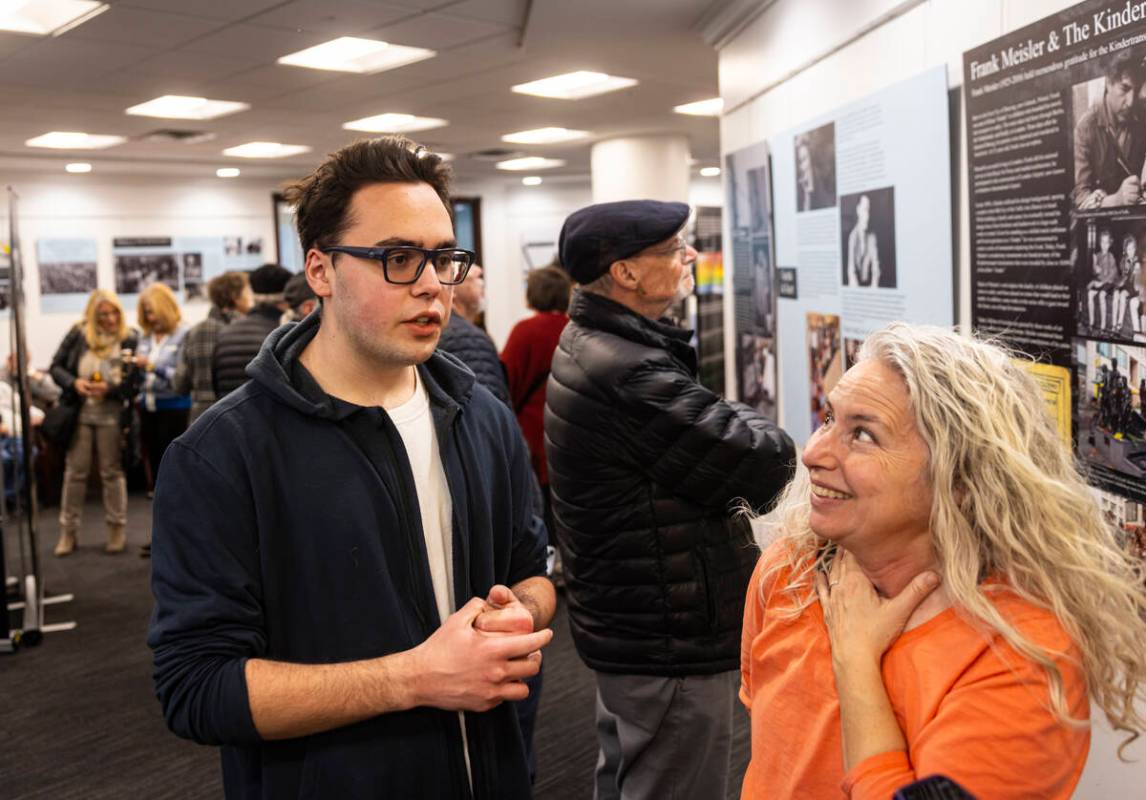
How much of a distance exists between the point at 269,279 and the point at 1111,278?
13.8 feet

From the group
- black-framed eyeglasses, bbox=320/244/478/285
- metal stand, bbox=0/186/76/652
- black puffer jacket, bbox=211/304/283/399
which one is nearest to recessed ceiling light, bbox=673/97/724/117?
black puffer jacket, bbox=211/304/283/399

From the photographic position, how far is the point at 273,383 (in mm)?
1520

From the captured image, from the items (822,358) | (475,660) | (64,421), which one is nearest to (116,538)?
(64,421)

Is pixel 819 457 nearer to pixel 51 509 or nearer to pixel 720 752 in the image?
pixel 720 752

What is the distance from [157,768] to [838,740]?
318 centimetres

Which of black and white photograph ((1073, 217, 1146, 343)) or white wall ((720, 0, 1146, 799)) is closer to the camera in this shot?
black and white photograph ((1073, 217, 1146, 343))

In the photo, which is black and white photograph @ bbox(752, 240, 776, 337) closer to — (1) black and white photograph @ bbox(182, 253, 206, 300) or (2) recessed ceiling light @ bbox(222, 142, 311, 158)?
(2) recessed ceiling light @ bbox(222, 142, 311, 158)

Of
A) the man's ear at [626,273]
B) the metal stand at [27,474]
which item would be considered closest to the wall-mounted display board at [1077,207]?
the man's ear at [626,273]

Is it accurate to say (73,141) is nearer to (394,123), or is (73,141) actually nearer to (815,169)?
(394,123)

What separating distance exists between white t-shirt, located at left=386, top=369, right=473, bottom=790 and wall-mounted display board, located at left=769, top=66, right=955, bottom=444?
1585 millimetres

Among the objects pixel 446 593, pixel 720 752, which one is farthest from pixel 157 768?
pixel 446 593

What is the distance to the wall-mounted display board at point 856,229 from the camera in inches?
107

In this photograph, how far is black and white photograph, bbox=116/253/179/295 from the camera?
1142cm

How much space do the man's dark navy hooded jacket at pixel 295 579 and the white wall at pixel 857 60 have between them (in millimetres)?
1368
